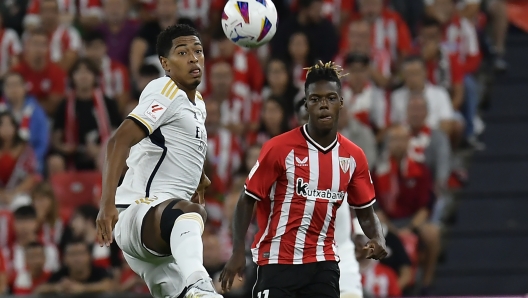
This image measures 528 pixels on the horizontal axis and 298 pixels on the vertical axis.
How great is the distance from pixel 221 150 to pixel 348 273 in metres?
3.99

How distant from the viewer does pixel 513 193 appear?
11.7 m

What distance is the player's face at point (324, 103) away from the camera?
6.38 meters

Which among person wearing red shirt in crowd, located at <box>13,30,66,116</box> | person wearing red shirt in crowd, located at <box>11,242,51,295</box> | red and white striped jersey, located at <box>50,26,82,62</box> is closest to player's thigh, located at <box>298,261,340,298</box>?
person wearing red shirt in crowd, located at <box>11,242,51,295</box>

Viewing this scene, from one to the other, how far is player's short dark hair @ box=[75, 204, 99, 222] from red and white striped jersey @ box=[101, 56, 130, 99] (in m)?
1.85

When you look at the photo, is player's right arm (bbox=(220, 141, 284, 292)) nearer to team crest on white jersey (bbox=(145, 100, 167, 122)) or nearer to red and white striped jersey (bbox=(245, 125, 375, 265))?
red and white striped jersey (bbox=(245, 125, 375, 265))

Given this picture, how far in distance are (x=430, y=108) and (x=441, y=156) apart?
665 millimetres

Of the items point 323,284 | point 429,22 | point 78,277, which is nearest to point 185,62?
point 323,284

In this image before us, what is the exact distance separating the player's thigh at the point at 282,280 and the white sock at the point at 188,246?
68 centimetres

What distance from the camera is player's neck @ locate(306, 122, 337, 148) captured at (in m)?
6.52

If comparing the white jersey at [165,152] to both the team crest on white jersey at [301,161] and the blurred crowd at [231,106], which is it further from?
the blurred crowd at [231,106]

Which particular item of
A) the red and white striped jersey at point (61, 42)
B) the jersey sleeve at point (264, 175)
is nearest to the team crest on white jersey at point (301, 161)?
the jersey sleeve at point (264, 175)

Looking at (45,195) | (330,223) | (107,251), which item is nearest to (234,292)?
(107,251)

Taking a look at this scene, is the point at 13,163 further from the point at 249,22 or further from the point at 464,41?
the point at 464,41

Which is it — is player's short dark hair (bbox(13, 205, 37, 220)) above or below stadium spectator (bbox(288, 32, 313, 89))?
below
